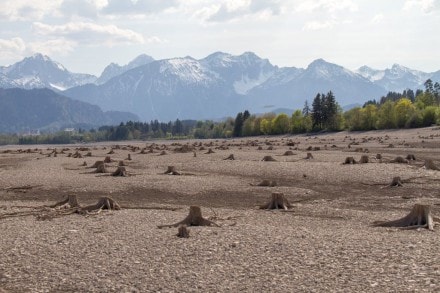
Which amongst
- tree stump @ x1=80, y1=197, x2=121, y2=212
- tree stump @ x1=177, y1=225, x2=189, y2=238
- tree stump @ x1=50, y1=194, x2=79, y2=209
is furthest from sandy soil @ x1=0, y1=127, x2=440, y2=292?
tree stump @ x1=50, y1=194, x2=79, y2=209

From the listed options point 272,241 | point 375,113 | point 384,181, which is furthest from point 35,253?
point 375,113

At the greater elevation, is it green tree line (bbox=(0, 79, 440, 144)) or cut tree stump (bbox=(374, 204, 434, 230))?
green tree line (bbox=(0, 79, 440, 144))

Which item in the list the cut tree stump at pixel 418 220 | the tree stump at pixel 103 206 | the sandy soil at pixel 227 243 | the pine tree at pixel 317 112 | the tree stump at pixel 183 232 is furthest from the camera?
the pine tree at pixel 317 112

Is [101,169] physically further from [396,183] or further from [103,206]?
[396,183]

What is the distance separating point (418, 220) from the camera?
17984mm

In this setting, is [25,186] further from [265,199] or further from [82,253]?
[82,253]

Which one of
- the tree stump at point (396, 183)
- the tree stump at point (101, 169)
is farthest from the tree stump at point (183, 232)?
the tree stump at point (101, 169)

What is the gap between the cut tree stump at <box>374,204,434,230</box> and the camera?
17688 mm

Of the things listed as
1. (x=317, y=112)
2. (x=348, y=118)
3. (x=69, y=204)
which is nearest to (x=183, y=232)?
(x=69, y=204)

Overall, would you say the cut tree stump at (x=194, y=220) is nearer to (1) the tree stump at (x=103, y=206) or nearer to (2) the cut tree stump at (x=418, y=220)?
(1) the tree stump at (x=103, y=206)

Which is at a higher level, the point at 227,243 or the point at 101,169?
the point at 101,169

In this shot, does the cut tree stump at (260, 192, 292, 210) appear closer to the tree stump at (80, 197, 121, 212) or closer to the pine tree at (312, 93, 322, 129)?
the tree stump at (80, 197, 121, 212)

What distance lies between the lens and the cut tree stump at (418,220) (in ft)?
58.0

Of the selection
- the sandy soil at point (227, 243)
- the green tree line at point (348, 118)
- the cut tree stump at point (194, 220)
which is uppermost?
the green tree line at point (348, 118)
